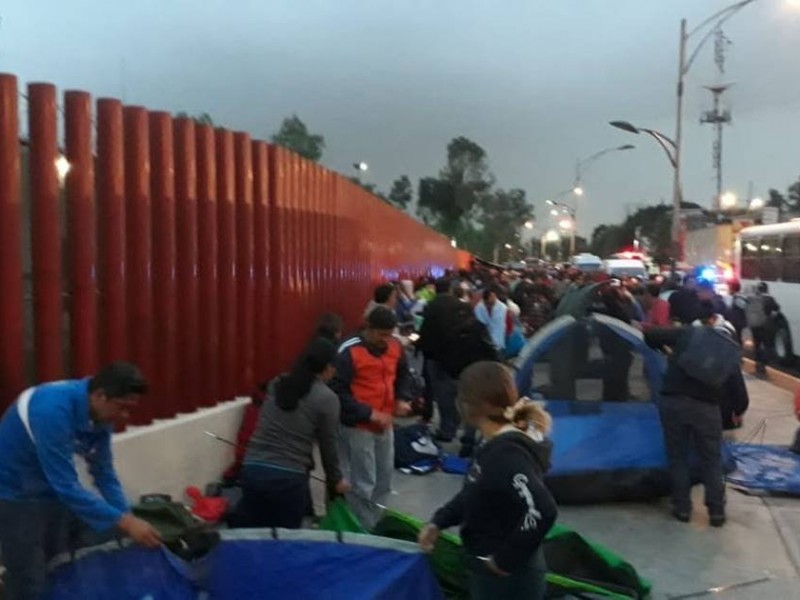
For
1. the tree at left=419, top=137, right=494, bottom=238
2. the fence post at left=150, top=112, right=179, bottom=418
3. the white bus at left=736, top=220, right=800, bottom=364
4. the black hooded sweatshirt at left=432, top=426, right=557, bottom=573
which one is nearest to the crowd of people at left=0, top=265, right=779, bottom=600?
the black hooded sweatshirt at left=432, top=426, right=557, bottom=573

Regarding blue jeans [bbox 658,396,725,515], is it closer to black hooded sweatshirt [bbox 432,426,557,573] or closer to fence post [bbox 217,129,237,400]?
fence post [bbox 217,129,237,400]

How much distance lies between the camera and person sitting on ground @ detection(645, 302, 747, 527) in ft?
25.1

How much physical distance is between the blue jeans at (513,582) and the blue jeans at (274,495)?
171 cm

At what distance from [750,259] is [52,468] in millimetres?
21644

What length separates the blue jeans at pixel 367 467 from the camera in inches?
264

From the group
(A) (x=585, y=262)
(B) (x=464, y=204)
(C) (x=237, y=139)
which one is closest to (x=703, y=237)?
(A) (x=585, y=262)

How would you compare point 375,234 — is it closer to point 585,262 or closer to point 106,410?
point 106,410

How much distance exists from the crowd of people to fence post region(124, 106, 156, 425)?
1130mm

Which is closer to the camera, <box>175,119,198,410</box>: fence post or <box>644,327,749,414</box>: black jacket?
Answer: <box>644,327,749,414</box>: black jacket

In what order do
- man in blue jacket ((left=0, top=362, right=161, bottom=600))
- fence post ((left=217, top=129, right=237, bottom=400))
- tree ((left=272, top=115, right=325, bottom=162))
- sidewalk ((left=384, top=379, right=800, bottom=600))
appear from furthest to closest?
tree ((left=272, top=115, right=325, bottom=162))
fence post ((left=217, top=129, right=237, bottom=400))
sidewalk ((left=384, top=379, right=800, bottom=600))
man in blue jacket ((left=0, top=362, right=161, bottom=600))

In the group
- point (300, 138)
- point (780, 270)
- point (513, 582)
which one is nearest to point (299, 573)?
point (513, 582)

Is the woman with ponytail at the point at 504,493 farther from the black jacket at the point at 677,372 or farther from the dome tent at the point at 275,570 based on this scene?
Result: the black jacket at the point at 677,372

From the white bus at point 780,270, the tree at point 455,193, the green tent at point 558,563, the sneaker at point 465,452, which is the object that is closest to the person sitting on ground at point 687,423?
the green tent at point 558,563

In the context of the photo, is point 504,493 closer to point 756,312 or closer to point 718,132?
point 756,312
